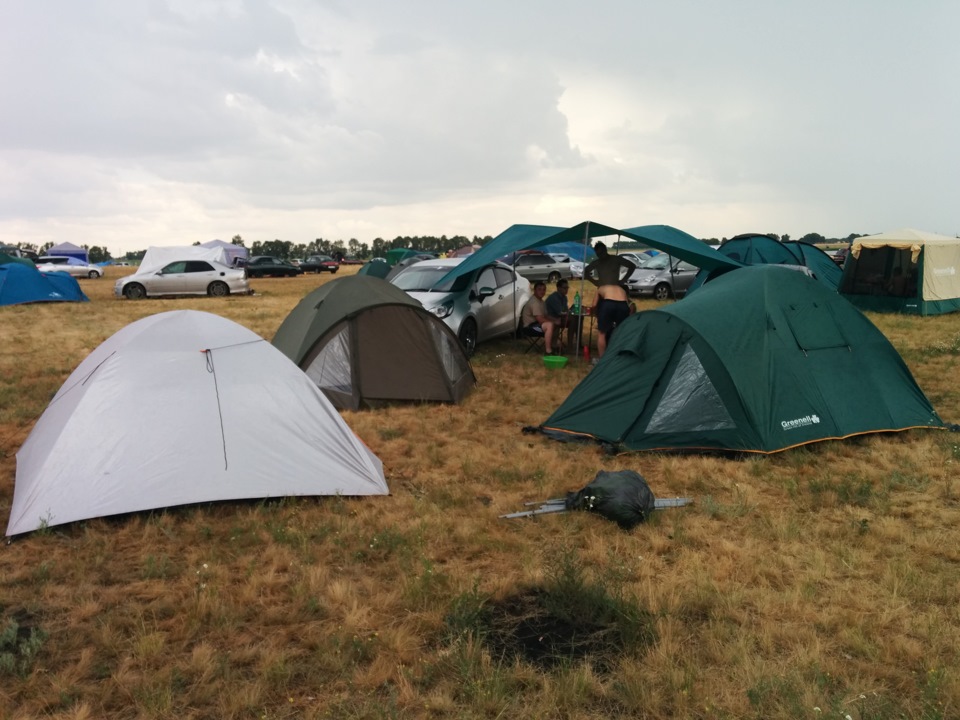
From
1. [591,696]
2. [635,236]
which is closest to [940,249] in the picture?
[635,236]

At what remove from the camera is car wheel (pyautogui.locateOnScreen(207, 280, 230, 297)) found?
25188 mm

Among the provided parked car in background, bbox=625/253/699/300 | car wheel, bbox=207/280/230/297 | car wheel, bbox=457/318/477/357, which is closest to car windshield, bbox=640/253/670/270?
parked car in background, bbox=625/253/699/300

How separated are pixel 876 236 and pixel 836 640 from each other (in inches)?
684

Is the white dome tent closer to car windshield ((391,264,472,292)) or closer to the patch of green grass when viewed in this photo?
the patch of green grass

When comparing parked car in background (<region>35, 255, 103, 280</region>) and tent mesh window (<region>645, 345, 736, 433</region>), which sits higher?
parked car in background (<region>35, 255, 103, 280</region>)

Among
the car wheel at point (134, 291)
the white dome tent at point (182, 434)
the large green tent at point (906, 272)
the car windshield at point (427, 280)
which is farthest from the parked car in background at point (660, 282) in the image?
the white dome tent at point (182, 434)

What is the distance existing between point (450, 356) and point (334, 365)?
1573 millimetres

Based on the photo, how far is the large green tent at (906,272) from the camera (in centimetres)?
1681

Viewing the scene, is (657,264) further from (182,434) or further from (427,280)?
(182,434)

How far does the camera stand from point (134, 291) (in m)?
24.2

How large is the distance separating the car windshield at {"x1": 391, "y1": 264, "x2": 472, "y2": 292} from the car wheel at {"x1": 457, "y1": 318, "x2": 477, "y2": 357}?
61 centimetres

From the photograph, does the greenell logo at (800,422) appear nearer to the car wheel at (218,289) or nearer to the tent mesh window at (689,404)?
the tent mesh window at (689,404)

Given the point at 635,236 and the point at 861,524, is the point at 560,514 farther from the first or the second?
the point at 635,236

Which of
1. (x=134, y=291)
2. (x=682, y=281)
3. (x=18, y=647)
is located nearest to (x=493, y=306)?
(x=18, y=647)
